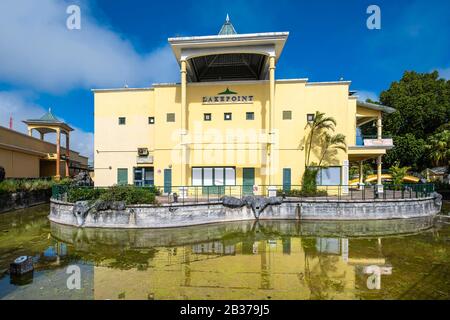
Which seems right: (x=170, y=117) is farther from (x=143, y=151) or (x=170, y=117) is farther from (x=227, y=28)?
(x=227, y=28)

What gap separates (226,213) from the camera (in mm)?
13172

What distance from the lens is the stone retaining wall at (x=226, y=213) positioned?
38.6 feet

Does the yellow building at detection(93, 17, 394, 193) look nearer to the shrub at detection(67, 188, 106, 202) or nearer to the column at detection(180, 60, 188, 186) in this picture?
the column at detection(180, 60, 188, 186)

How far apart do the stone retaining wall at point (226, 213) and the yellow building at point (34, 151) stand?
12915 millimetres

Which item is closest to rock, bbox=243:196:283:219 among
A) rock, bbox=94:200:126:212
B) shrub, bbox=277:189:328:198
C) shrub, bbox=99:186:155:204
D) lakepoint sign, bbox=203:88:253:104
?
shrub, bbox=277:189:328:198

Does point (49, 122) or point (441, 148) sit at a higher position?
point (49, 122)

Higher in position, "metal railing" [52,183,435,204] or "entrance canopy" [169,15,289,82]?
"entrance canopy" [169,15,289,82]

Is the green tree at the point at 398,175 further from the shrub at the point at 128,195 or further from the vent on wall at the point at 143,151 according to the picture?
the vent on wall at the point at 143,151

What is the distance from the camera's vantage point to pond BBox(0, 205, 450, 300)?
566cm

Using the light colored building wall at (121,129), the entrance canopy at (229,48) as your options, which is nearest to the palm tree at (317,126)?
the entrance canopy at (229,48)

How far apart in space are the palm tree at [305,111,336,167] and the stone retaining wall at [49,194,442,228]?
4.79 meters

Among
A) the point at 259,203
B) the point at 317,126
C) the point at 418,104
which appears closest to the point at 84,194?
the point at 259,203

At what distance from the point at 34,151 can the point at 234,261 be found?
91.4ft
